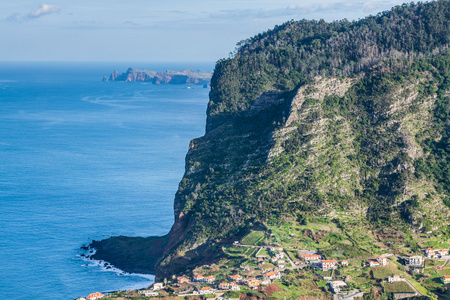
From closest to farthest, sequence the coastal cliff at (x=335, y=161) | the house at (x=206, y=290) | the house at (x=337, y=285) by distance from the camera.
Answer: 1. the house at (x=206, y=290)
2. the house at (x=337, y=285)
3. the coastal cliff at (x=335, y=161)

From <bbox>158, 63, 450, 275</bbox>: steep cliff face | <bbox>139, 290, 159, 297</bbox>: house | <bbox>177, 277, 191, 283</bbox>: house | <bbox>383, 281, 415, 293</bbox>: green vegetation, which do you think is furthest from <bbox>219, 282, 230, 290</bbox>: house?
<bbox>383, 281, 415, 293</bbox>: green vegetation

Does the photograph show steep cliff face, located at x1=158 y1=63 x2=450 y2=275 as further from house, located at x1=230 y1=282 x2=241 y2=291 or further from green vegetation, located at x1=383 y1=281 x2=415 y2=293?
house, located at x1=230 y1=282 x2=241 y2=291

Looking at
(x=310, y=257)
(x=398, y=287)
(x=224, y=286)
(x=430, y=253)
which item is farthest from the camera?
(x=430, y=253)

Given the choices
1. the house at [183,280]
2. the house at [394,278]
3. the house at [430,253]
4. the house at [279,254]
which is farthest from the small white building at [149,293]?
the house at [430,253]

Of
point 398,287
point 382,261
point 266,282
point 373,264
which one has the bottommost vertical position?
point 398,287

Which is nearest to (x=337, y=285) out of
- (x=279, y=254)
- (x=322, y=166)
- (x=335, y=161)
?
(x=279, y=254)

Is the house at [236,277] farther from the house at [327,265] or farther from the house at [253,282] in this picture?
the house at [327,265]

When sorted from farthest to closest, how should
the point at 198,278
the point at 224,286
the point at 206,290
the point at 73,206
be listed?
the point at 73,206
the point at 198,278
the point at 224,286
the point at 206,290

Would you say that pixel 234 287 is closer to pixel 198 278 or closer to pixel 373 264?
pixel 198 278
